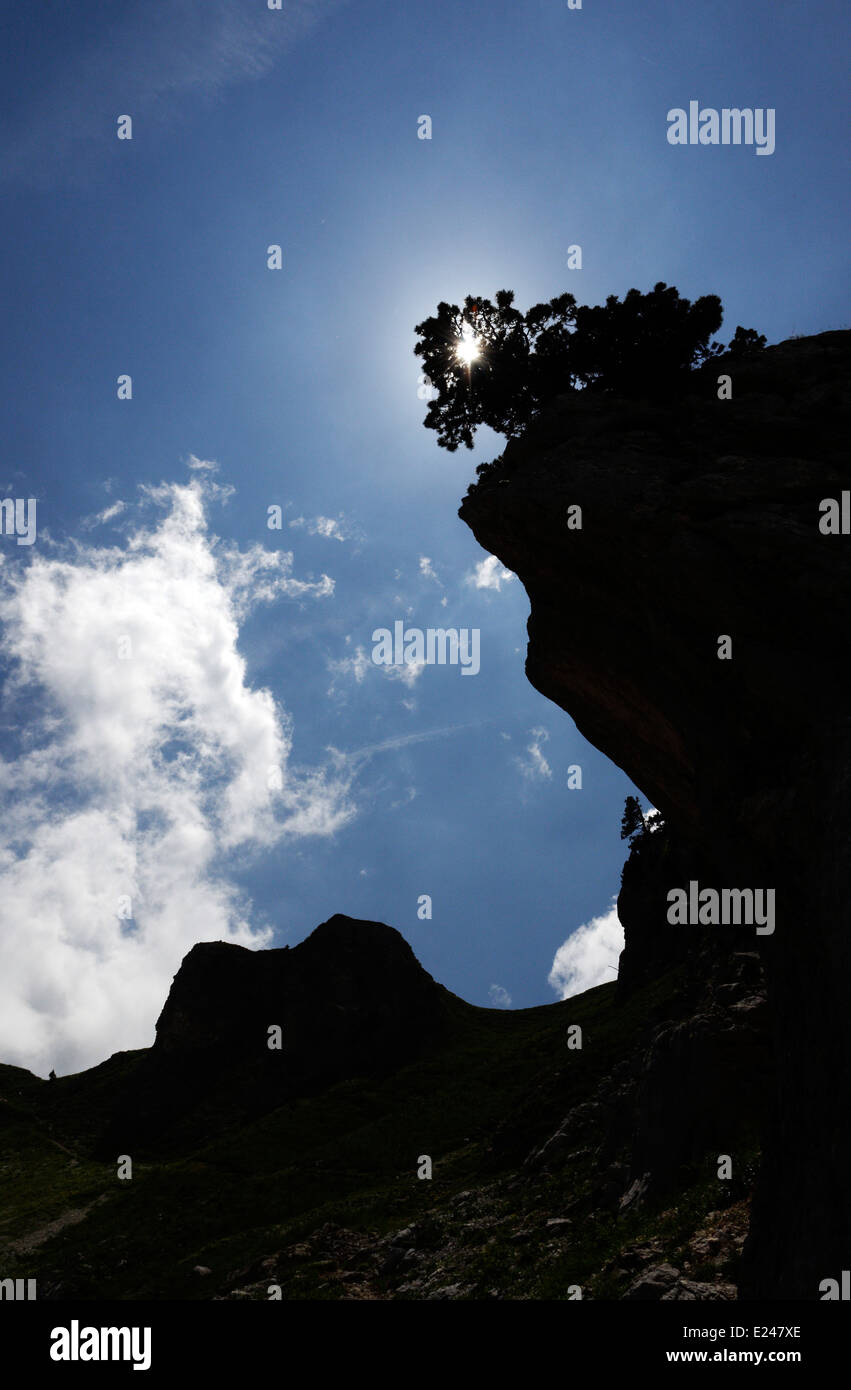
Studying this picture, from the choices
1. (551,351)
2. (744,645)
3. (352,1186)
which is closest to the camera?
(744,645)

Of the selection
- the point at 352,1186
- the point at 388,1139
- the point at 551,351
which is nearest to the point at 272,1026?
the point at 388,1139

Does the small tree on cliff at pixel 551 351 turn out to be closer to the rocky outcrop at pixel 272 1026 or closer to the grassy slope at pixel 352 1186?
the grassy slope at pixel 352 1186

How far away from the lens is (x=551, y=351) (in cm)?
3419

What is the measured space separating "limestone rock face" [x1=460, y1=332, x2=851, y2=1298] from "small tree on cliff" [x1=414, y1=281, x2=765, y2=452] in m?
3.32

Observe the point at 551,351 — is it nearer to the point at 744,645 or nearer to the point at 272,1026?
the point at 744,645

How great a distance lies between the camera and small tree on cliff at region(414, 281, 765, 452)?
3170 centimetres

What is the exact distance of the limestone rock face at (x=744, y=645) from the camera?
51.1 ft

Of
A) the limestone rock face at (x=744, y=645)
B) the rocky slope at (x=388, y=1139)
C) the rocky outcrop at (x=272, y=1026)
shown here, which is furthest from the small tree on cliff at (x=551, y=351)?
the rocky outcrop at (x=272, y=1026)

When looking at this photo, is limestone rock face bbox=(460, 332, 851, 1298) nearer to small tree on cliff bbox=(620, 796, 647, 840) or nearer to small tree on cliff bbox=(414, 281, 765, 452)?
small tree on cliff bbox=(414, 281, 765, 452)

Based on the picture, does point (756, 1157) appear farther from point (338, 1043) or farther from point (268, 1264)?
point (338, 1043)

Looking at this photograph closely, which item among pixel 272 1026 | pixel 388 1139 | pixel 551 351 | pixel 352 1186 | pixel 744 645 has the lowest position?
pixel 388 1139

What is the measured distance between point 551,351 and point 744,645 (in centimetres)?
1991

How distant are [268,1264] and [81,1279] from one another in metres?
14.9
